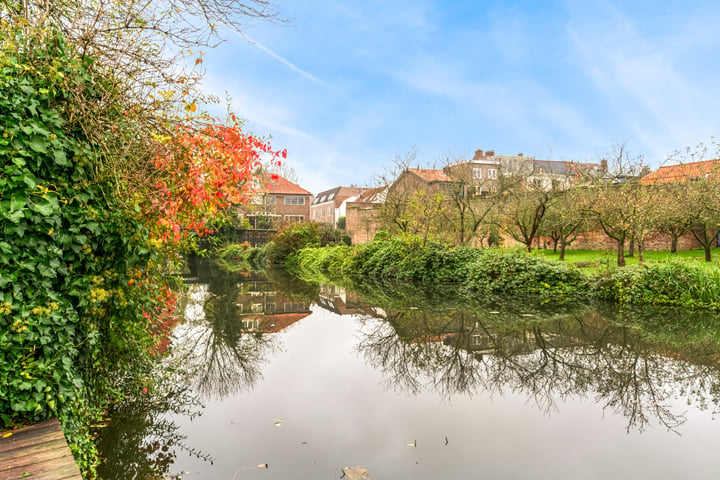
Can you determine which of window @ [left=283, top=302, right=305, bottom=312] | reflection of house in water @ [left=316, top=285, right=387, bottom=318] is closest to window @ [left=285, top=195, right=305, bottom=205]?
reflection of house in water @ [left=316, top=285, right=387, bottom=318]

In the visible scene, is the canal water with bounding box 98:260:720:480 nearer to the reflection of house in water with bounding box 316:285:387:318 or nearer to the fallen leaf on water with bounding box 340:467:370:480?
the fallen leaf on water with bounding box 340:467:370:480

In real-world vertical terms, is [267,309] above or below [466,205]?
below

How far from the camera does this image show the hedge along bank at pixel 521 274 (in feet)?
40.4

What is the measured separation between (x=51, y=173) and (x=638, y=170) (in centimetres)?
2048

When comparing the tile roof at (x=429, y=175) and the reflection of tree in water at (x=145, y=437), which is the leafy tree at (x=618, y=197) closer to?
the tile roof at (x=429, y=175)

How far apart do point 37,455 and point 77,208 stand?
1627 mm

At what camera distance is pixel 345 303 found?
14602mm

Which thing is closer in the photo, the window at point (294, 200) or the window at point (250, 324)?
the window at point (250, 324)

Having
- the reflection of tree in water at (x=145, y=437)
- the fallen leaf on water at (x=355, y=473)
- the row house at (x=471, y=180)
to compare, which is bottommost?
the fallen leaf on water at (x=355, y=473)

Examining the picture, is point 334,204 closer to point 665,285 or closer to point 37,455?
point 665,285

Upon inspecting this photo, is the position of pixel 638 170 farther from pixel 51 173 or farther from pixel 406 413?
pixel 51 173

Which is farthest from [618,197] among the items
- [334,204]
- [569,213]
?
[334,204]

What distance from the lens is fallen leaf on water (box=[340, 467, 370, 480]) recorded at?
3.74 meters

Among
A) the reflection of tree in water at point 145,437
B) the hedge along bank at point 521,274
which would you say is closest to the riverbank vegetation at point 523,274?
the hedge along bank at point 521,274
